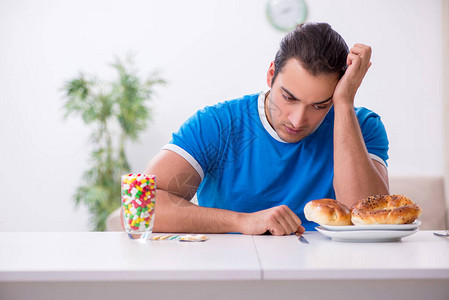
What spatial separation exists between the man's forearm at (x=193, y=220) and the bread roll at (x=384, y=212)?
0.32m

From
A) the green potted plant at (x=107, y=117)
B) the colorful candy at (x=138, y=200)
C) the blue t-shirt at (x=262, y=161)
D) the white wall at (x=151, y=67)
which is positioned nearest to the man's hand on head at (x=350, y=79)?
the blue t-shirt at (x=262, y=161)

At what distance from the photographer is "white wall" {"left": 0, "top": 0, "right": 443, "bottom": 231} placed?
12.4ft

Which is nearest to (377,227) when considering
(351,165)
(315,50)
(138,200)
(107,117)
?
(351,165)

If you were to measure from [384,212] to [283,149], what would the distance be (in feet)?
2.01

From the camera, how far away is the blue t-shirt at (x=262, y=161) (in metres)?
1.60

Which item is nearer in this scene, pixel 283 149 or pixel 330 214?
pixel 330 214

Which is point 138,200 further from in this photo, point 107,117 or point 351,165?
point 107,117

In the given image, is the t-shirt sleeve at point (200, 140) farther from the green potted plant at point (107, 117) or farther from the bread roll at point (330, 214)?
the green potted plant at point (107, 117)

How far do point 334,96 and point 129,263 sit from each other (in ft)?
2.99

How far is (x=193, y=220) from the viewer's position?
4.05ft

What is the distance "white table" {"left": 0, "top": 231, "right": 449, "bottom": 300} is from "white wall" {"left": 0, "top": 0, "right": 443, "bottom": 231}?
3009 mm

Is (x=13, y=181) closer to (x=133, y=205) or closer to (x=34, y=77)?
(x=34, y=77)
